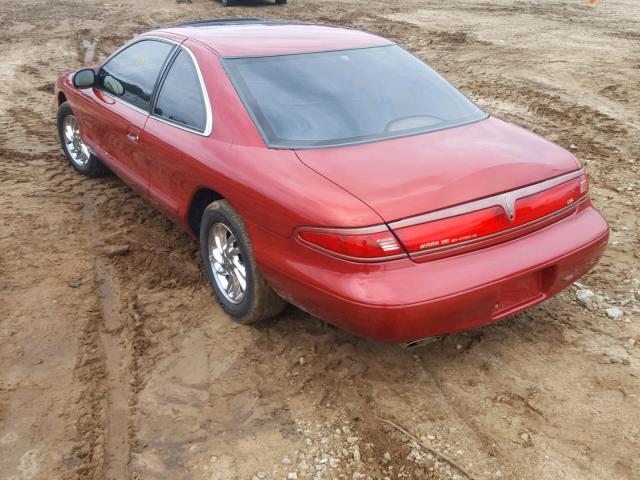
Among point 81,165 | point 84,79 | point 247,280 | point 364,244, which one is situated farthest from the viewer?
point 81,165

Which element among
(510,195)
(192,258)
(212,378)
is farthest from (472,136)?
(192,258)

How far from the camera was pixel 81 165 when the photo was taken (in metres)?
5.70

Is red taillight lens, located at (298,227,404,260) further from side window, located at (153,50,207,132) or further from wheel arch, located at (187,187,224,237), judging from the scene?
side window, located at (153,50,207,132)

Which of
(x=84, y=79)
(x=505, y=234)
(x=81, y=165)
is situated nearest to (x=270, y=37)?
(x=84, y=79)

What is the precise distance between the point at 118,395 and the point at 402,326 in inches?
57.2

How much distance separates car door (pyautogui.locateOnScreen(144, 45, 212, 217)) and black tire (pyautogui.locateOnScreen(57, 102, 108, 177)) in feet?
5.55

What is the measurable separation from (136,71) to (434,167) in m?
2.54

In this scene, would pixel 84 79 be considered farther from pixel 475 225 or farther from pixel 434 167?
pixel 475 225

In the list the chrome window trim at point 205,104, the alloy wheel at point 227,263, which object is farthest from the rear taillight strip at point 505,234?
the chrome window trim at point 205,104

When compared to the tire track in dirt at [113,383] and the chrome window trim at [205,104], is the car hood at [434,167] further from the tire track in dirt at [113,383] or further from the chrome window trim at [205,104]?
the tire track in dirt at [113,383]

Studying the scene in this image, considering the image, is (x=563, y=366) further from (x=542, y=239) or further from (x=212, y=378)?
(x=212, y=378)

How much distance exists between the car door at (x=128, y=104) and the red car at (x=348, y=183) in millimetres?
27

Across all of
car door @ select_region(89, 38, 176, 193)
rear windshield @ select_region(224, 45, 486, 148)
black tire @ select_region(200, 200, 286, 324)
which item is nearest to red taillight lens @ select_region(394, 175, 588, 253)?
rear windshield @ select_region(224, 45, 486, 148)

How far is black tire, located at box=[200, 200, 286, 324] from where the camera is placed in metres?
3.19
